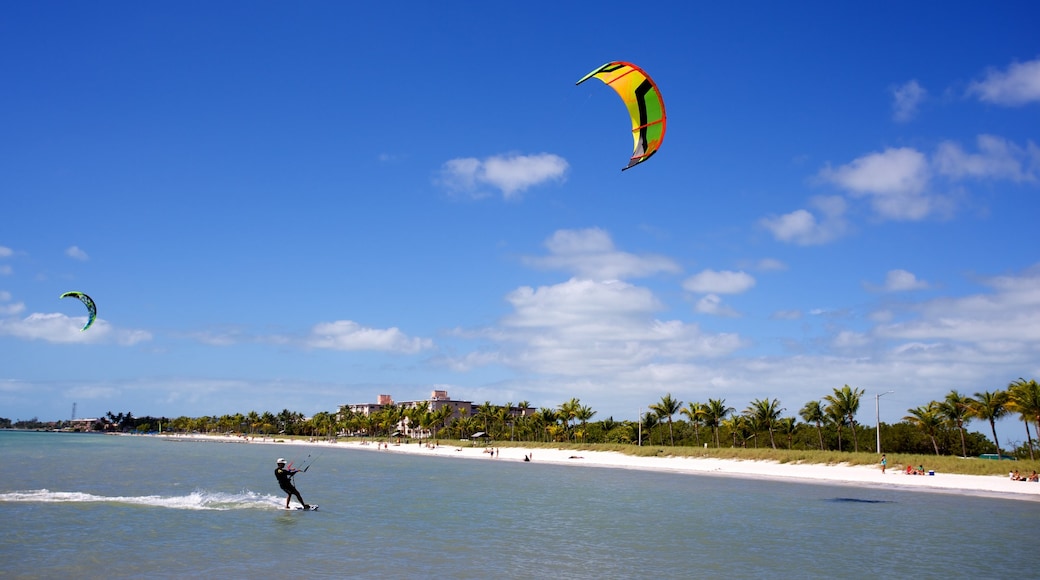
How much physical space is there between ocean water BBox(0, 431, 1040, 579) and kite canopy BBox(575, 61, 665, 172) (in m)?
9.02

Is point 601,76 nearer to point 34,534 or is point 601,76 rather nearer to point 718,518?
point 718,518

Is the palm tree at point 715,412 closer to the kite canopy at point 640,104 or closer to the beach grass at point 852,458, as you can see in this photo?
the beach grass at point 852,458

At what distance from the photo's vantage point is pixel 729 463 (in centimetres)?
5653

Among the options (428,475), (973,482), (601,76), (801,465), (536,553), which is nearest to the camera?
(601,76)

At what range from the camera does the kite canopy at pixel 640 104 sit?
50.8 feet

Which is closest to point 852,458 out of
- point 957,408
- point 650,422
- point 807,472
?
point 807,472

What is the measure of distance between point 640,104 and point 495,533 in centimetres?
1183

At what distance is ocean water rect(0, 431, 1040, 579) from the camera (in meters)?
14.7

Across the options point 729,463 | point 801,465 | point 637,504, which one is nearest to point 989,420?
point 801,465

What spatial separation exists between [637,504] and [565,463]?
127 feet

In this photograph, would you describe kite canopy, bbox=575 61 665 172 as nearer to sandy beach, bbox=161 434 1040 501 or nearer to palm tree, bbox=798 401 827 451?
sandy beach, bbox=161 434 1040 501

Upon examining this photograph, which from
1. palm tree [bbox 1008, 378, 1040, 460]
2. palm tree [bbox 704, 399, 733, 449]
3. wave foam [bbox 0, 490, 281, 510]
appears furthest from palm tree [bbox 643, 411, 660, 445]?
wave foam [bbox 0, 490, 281, 510]

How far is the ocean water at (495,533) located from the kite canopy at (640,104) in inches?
355

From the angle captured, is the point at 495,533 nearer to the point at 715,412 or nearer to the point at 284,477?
the point at 284,477
